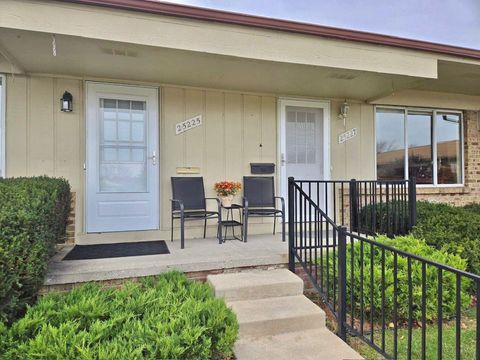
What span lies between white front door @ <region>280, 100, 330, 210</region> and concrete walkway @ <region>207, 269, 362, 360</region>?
236 cm

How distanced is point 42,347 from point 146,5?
2.71 metres

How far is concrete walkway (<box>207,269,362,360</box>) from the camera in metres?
2.18

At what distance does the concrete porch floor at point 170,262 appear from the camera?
2.76 meters

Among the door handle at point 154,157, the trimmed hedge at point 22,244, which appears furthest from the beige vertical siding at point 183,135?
the trimmed hedge at point 22,244

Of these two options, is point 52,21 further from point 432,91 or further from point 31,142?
point 432,91

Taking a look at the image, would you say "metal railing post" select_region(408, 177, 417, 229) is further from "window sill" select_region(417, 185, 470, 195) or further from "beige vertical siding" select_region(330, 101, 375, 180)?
"window sill" select_region(417, 185, 470, 195)

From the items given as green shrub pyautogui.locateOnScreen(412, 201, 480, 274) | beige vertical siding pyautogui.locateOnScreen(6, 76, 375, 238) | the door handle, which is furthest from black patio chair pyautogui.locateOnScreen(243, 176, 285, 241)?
green shrub pyautogui.locateOnScreen(412, 201, 480, 274)

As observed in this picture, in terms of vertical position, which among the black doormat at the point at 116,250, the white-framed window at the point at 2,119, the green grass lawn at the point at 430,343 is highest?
Answer: the white-framed window at the point at 2,119

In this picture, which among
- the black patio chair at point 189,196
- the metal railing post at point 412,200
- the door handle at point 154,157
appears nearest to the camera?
the metal railing post at point 412,200

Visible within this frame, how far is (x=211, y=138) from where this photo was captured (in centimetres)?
473

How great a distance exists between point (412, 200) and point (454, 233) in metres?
0.55

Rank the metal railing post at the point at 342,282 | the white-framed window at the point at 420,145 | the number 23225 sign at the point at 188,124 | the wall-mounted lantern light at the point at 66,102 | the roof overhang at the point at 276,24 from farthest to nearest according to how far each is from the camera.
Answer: the white-framed window at the point at 420,145
the number 23225 sign at the point at 188,124
the wall-mounted lantern light at the point at 66,102
the roof overhang at the point at 276,24
the metal railing post at the point at 342,282

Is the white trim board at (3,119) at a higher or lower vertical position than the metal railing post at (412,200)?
higher

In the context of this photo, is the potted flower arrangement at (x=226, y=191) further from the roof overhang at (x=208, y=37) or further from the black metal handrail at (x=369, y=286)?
the roof overhang at (x=208, y=37)
